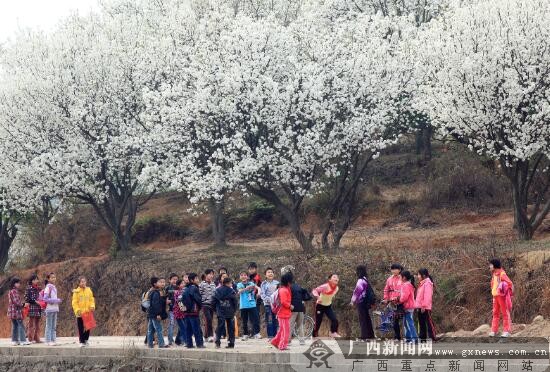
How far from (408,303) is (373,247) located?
41.6 feet

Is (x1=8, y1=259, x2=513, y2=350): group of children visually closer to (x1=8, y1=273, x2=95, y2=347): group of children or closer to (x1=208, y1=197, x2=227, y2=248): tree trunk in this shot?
(x1=8, y1=273, x2=95, y2=347): group of children

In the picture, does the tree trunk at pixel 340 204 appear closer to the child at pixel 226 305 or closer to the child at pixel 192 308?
the child at pixel 192 308

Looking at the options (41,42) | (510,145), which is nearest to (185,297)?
(510,145)

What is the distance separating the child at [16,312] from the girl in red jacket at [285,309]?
8.24 meters

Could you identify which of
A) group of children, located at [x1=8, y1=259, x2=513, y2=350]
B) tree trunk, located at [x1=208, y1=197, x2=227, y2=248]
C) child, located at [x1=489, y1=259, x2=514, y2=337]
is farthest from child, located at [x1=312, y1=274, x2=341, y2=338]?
tree trunk, located at [x1=208, y1=197, x2=227, y2=248]

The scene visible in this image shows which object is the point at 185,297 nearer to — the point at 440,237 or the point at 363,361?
the point at 363,361

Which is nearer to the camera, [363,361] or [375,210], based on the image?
[363,361]

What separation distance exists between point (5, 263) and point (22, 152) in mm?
13228

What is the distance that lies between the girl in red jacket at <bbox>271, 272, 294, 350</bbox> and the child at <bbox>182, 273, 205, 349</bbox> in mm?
2559

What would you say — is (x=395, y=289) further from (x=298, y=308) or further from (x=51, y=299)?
(x=51, y=299)

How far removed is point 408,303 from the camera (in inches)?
765

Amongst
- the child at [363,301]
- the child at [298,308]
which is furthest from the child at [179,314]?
the child at [363,301]

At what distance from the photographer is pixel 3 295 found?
4319 cm

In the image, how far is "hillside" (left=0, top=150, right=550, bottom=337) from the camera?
25531 mm
